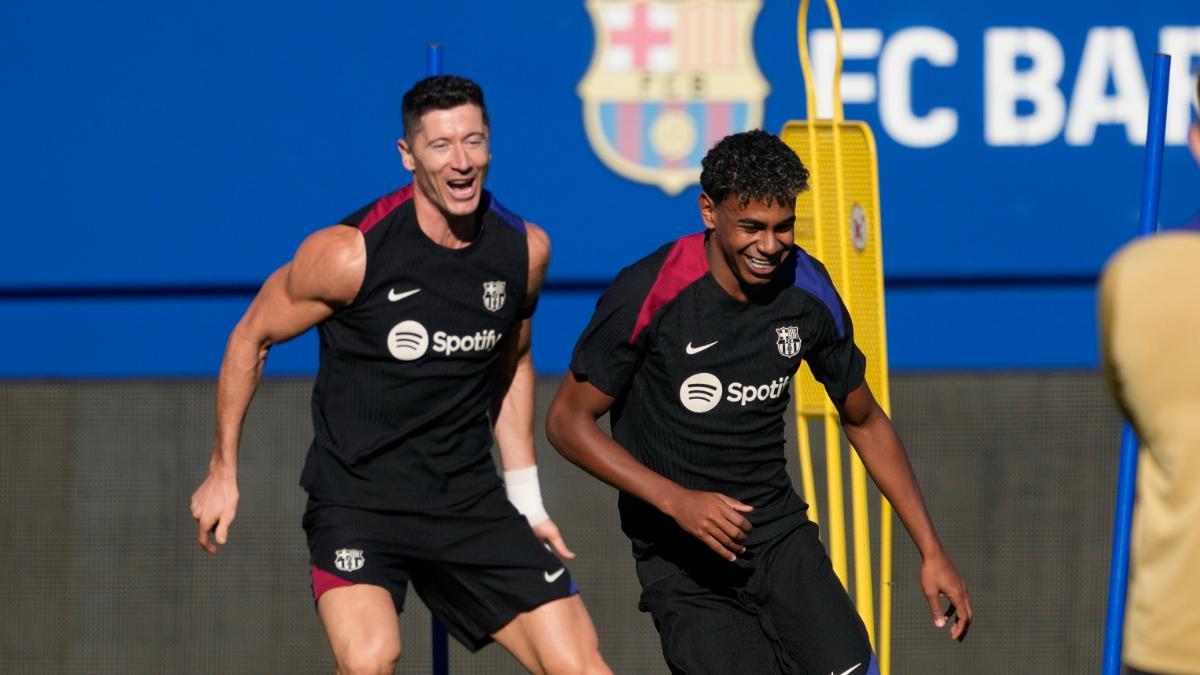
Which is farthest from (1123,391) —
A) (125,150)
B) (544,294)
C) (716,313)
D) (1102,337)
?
(125,150)

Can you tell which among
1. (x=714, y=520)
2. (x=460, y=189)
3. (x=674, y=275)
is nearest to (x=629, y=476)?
(x=714, y=520)

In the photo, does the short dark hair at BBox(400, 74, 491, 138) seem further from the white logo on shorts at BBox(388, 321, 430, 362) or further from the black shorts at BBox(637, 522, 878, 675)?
the black shorts at BBox(637, 522, 878, 675)

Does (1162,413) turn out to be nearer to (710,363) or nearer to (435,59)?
(710,363)

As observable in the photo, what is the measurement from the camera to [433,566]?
4691mm

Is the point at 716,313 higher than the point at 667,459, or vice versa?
the point at 716,313

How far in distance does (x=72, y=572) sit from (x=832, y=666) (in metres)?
3.31

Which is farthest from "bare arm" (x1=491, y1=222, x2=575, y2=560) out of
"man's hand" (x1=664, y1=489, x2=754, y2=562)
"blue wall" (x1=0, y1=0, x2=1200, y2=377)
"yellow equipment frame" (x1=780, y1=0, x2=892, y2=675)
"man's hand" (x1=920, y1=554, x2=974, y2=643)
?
"blue wall" (x1=0, y1=0, x2=1200, y2=377)

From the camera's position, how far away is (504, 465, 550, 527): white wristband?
195 inches

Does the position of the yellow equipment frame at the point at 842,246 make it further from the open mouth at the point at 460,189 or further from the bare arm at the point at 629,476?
the open mouth at the point at 460,189

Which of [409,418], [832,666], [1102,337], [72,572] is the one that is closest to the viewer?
[1102,337]

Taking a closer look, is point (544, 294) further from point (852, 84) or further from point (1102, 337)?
point (1102, 337)

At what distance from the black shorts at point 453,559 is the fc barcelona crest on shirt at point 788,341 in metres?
0.88

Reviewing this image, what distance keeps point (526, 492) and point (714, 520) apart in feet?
3.85

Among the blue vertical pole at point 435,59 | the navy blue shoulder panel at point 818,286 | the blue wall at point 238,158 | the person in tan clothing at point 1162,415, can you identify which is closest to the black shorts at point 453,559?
the navy blue shoulder panel at point 818,286
